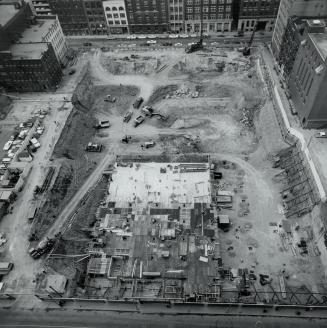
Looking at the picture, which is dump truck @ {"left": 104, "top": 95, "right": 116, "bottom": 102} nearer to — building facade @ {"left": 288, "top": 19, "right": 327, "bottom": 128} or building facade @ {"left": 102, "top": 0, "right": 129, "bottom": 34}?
building facade @ {"left": 102, "top": 0, "right": 129, "bottom": 34}

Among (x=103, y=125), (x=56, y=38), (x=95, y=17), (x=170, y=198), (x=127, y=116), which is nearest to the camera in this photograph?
(x=170, y=198)

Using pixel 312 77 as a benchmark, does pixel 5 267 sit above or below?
below

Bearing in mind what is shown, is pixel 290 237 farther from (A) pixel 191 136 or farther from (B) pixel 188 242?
(A) pixel 191 136

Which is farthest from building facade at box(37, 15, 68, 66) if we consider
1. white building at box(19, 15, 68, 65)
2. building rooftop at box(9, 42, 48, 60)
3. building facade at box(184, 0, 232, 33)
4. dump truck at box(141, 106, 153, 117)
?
building facade at box(184, 0, 232, 33)

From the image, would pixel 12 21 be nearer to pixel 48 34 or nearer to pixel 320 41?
pixel 48 34

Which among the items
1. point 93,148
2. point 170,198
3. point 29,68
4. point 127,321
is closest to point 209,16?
point 29,68

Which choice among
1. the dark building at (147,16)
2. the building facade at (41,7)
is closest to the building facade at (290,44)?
the dark building at (147,16)

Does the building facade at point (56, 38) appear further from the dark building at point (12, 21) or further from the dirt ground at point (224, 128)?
the dirt ground at point (224, 128)
